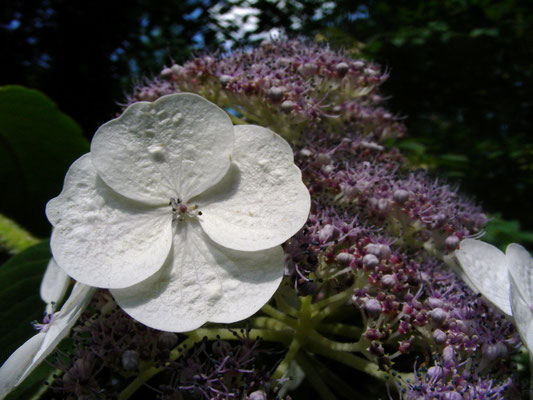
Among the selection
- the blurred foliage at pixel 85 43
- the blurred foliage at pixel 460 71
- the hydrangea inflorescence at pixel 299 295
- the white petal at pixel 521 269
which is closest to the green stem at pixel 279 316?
the hydrangea inflorescence at pixel 299 295

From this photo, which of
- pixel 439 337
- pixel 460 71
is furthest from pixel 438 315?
pixel 460 71

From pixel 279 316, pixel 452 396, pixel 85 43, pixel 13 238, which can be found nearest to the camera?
pixel 452 396

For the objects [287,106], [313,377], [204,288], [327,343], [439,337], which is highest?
[287,106]

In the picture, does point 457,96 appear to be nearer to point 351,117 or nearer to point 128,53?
point 351,117

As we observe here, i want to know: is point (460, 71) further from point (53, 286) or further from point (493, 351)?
point (53, 286)

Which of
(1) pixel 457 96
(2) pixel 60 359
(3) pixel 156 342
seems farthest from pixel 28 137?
(1) pixel 457 96

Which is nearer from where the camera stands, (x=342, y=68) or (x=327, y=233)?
(x=327, y=233)
